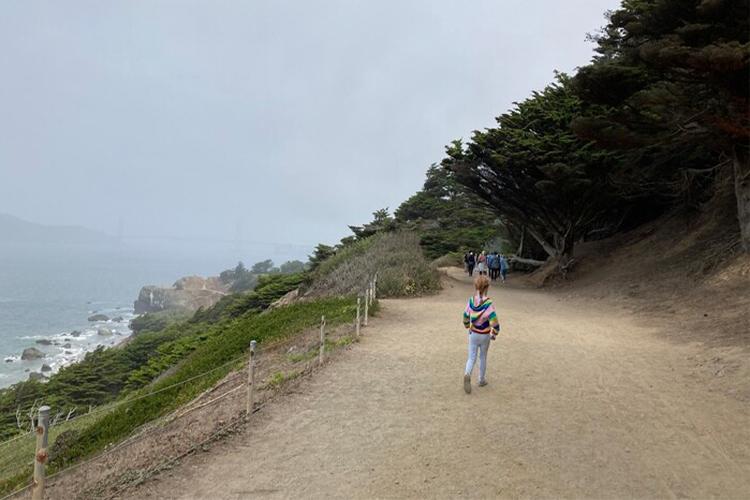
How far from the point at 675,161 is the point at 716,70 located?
1071cm

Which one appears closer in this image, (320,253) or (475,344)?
(475,344)

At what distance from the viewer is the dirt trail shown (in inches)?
188

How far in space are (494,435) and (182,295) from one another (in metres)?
111

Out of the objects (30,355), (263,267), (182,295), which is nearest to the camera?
(30,355)

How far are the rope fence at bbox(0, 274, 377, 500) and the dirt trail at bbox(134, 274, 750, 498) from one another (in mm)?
345

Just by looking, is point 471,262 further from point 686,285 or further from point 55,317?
point 55,317

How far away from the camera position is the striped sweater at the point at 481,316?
725cm

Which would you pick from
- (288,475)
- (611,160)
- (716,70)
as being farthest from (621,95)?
(288,475)

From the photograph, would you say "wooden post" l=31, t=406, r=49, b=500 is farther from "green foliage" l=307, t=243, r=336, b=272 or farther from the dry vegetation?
"green foliage" l=307, t=243, r=336, b=272

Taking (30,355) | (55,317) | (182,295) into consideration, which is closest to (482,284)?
(30,355)

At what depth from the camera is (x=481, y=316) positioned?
726 cm

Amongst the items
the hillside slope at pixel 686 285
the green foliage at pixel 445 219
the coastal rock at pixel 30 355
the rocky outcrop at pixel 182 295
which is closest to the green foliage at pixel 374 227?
the green foliage at pixel 445 219

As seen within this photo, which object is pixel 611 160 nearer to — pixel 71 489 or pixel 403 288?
pixel 403 288

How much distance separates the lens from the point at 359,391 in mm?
7777
